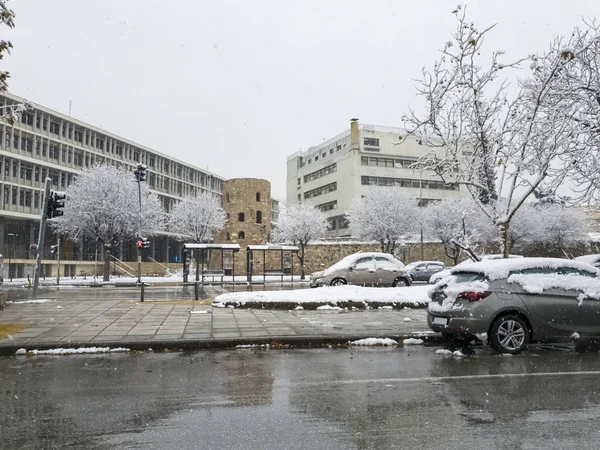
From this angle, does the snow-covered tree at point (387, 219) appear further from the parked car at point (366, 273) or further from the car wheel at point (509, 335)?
the car wheel at point (509, 335)

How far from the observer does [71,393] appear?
5.48 meters

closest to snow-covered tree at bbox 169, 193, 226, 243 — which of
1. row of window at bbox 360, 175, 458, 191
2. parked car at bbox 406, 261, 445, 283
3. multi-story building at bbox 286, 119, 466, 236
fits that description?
multi-story building at bbox 286, 119, 466, 236

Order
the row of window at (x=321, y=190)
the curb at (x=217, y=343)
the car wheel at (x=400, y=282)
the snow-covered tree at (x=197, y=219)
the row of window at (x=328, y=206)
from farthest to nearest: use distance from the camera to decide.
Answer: the row of window at (x=321, y=190) → the row of window at (x=328, y=206) → the snow-covered tree at (x=197, y=219) → the car wheel at (x=400, y=282) → the curb at (x=217, y=343)

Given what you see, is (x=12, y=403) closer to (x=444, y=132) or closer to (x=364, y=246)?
(x=444, y=132)

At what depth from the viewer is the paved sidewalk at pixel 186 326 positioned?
8695 millimetres

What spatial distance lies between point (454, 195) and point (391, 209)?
80.3ft

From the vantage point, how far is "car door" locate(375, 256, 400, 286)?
803 inches

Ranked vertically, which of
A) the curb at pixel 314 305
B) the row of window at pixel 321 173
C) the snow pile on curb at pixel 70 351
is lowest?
the snow pile on curb at pixel 70 351

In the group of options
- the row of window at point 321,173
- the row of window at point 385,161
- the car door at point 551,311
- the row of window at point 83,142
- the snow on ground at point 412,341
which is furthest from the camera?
the row of window at point 321,173

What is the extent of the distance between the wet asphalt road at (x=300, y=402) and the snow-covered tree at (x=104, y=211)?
32.2 m

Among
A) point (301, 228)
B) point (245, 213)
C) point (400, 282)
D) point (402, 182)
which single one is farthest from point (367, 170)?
point (400, 282)

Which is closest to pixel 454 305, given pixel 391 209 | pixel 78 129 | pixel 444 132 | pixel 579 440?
pixel 579 440

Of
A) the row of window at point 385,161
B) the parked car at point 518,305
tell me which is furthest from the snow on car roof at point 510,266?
the row of window at point 385,161

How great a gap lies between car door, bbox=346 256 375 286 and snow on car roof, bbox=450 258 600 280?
11319 millimetres
